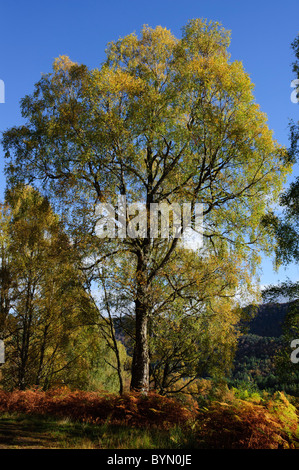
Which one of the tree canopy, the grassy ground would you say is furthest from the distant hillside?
the grassy ground

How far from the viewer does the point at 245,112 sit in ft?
32.5

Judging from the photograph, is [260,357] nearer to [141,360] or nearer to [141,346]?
[141,360]

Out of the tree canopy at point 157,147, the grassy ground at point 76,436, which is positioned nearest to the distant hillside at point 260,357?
the tree canopy at point 157,147

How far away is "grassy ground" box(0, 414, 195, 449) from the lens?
544cm

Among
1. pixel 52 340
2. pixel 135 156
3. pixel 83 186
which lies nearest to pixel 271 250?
pixel 135 156

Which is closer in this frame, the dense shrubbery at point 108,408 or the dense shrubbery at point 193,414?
the dense shrubbery at point 193,414

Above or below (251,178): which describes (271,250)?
below

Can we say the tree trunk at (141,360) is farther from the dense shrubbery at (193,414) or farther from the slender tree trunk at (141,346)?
the dense shrubbery at (193,414)

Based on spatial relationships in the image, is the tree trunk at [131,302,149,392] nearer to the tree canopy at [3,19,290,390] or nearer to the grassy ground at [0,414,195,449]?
the tree canopy at [3,19,290,390]

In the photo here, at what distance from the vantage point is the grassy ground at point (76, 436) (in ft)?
17.9

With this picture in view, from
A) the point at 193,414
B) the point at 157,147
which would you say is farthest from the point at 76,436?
the point at 157,147

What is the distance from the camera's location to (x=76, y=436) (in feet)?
21.0

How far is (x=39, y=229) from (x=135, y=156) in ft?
24.1
